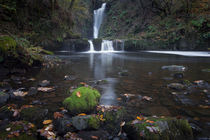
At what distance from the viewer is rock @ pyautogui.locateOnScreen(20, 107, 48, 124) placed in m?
2.30

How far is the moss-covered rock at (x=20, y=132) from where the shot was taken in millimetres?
1735

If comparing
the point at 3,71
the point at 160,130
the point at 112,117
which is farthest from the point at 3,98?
the point at 160,130

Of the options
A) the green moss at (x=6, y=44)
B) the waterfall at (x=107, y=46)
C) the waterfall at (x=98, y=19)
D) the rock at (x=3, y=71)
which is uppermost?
the waterfall at (x=98, y=19)

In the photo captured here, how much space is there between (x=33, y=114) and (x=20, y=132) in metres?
0.56

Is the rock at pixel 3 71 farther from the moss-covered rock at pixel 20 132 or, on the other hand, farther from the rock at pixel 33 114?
the moss-covered rock at pixel 20 132

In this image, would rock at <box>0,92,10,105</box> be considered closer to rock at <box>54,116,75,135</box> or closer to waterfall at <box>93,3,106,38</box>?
rock at <box>54,116,75,135</box>

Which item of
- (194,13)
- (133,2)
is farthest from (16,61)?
(133,2)

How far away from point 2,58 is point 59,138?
4.25 m

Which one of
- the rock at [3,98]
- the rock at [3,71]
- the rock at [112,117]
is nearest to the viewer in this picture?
the rock at [112,117]

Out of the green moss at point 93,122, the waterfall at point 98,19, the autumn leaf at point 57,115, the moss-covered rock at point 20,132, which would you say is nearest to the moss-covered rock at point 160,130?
the green moss at point 93,122

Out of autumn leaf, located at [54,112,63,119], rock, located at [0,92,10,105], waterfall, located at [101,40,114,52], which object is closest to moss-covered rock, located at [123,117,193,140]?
autumn leaf, located at [54,112,63,119]

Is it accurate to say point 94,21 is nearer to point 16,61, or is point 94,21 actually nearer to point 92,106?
point 16,61

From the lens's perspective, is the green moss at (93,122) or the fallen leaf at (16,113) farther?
the fallen leaf at (16,113)

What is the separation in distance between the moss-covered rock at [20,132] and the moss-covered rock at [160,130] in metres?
1.33
